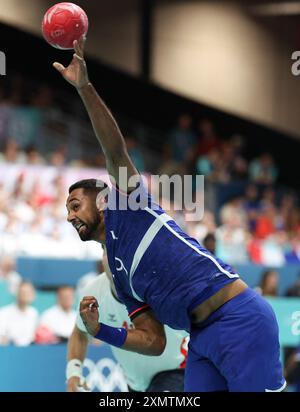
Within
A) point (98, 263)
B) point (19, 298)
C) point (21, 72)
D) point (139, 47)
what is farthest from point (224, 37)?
point (19, 298)

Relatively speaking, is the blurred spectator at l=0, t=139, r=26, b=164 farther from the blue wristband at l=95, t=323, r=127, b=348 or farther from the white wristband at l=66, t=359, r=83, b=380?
the blue wristband at l=95, t=323, r=127, b=348

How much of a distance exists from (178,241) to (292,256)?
36.0ft

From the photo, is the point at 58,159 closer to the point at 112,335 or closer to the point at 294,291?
the point at 294,291

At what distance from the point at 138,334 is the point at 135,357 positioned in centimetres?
108

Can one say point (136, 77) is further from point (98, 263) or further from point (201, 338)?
point (201, 338)

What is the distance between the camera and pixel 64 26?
197 inches

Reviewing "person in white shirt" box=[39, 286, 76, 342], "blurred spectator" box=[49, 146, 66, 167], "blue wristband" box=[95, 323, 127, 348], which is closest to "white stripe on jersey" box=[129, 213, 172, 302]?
"blue wristband" box=[95, 323, 127, 348]

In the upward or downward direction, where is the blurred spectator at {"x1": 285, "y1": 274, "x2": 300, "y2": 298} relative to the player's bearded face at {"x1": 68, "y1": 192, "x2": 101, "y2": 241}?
downward

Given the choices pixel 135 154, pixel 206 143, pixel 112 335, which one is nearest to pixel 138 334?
pixel 112 335

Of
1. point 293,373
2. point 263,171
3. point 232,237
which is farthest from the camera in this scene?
point 263,171

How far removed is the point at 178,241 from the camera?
4824 millimetres

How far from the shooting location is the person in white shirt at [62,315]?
987 centimetres

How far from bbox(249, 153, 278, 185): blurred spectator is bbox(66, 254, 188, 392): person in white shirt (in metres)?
13.0

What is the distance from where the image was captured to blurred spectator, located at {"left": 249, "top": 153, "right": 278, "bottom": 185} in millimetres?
19203
